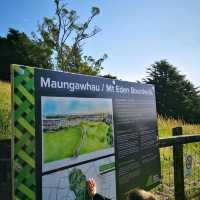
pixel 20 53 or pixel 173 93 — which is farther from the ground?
pixel 20 53

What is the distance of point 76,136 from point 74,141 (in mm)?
50

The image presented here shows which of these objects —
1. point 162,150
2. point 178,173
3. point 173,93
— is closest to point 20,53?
point 173,93

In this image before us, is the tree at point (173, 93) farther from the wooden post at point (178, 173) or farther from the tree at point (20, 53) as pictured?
the wooden post at point (178, 173)

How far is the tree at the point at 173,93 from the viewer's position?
3694cm

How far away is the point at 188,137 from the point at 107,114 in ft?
7.89

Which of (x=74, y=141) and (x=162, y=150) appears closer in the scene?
(x=74, y=141)

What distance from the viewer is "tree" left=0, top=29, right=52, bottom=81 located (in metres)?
29.0

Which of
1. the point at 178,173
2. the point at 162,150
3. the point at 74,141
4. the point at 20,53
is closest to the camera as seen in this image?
the point at 74,141

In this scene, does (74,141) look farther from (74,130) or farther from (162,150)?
(162,150)

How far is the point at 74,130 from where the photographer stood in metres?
3.20

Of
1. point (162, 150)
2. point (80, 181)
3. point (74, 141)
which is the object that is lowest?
point (162, 150)

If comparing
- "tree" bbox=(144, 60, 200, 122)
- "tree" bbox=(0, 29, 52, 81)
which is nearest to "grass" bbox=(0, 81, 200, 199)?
"tree" bbox=(0, 29, 52, 81)

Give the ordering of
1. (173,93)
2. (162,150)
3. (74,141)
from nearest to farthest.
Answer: (74,141) → (162,150) → (173,93)

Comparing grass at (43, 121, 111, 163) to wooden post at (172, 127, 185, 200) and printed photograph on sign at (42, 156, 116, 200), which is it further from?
wooden post at (172, 127, 185, 200)
